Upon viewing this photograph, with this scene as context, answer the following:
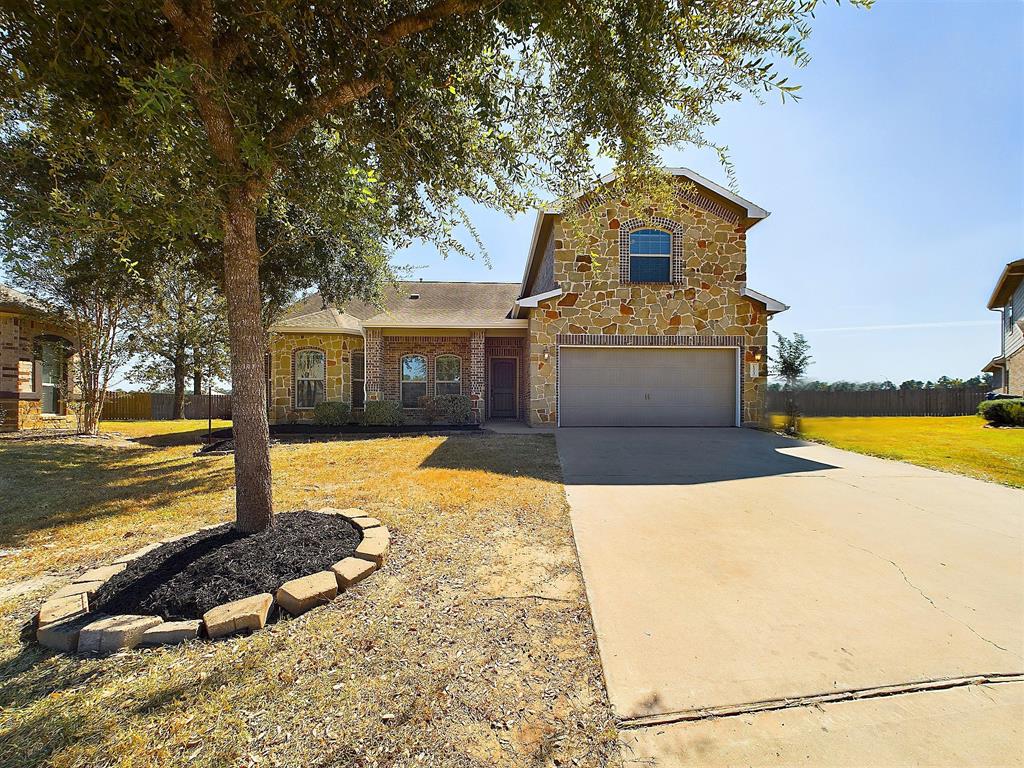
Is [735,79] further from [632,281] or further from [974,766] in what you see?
[632,281]

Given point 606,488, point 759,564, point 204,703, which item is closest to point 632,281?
point 606,488

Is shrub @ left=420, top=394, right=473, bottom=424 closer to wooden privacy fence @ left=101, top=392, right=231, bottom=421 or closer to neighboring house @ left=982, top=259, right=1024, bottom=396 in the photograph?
wooden privacy fence @ left=101, top=392, right=231, bottom=421

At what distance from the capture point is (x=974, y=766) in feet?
5.96

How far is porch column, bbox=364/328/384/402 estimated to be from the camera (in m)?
14.1

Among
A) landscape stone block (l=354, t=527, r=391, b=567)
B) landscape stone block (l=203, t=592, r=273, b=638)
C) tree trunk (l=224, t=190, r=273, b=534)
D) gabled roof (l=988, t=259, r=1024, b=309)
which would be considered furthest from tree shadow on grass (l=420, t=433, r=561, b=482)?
gabled roof (l=988, t=259, r=1024, b=309)

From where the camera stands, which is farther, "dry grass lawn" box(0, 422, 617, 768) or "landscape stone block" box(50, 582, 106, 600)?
"landscape stone block" box(50, 582, 106, 600)

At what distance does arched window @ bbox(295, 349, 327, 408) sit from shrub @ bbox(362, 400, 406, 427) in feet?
7.54

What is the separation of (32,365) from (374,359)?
10.7 meters

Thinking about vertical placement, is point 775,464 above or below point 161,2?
below

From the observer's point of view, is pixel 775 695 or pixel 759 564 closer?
pixel 775 695

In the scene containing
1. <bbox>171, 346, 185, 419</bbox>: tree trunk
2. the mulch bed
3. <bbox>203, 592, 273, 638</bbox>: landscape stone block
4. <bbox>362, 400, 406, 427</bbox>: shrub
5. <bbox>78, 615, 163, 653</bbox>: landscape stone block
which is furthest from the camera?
<bbox>171, 346, 185, 419</bbox>: tree trunk

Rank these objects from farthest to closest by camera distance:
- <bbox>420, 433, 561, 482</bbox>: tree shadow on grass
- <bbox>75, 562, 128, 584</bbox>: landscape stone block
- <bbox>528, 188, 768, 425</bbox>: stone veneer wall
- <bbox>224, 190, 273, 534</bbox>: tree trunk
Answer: <bbox>528, 188, 768, 425</bbox>: stone veneer wall
<bbox>420, 433, 561, 482</bbox>: tree shadow on grass
<bbox>224, 190, 273, 534</bbox>: tree trunk
<bbox>75, 562, 128, 584</bbox>: landscape stone block

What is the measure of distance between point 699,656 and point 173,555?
380 cm

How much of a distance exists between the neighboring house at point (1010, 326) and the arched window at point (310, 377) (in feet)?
81.9
